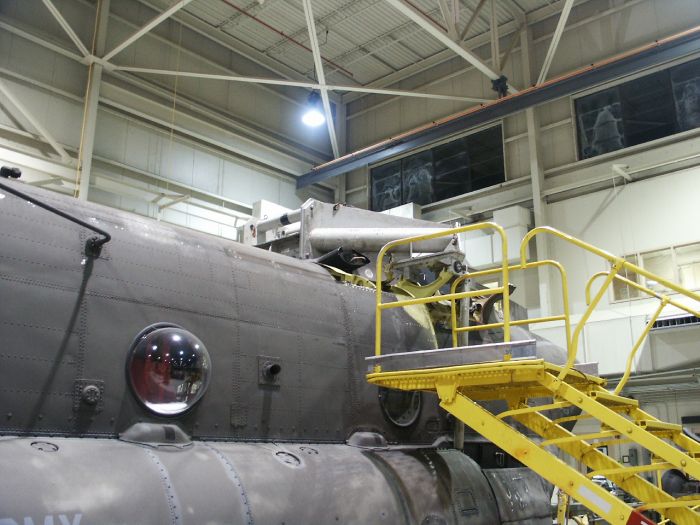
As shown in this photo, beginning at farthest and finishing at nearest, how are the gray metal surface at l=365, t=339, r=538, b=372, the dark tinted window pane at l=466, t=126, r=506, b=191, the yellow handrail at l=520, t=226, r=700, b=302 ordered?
the dark tinted window pane at l=466, t=126, r=506, b=191 < the yellow handrail at l=520, t=226, r=700, b=302 < the gray metal surface at l=365, t=339, r=538, b=372

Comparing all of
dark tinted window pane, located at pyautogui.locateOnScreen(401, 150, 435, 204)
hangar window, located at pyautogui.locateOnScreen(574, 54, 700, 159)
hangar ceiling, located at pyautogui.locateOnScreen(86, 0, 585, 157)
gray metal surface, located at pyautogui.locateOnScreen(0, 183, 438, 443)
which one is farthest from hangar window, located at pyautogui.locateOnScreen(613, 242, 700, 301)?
gray metal surface, located at pyautogui.locateOnScreen(0, 183, 438, 443)

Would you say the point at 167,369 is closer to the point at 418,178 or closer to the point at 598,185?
the point at 598,185

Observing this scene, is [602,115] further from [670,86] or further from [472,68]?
[472,68]

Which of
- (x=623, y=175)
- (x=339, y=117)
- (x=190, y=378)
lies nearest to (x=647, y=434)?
(x=190, y=378)

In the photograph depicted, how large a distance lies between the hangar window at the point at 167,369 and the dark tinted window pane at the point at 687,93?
17.2 meters

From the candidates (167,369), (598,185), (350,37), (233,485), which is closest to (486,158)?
(598,185)

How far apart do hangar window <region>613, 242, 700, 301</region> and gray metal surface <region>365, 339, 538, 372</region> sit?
12.8 m

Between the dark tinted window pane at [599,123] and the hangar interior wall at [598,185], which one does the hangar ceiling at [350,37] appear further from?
the dark tinted window pane at [599,123]

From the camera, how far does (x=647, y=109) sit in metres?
19.4

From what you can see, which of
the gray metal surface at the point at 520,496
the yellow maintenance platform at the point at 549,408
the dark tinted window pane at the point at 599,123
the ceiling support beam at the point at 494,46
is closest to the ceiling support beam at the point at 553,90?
the ceiling support beam at the point at 494,46

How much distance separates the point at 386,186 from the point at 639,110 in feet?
30.8

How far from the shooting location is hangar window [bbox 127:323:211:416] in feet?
17.3

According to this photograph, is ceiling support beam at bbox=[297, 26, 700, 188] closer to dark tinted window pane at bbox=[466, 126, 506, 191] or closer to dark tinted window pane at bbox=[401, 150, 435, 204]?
dark tinted window pane at bbox=[401, 150, 435, 204]

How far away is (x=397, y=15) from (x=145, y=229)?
17.3 metres
